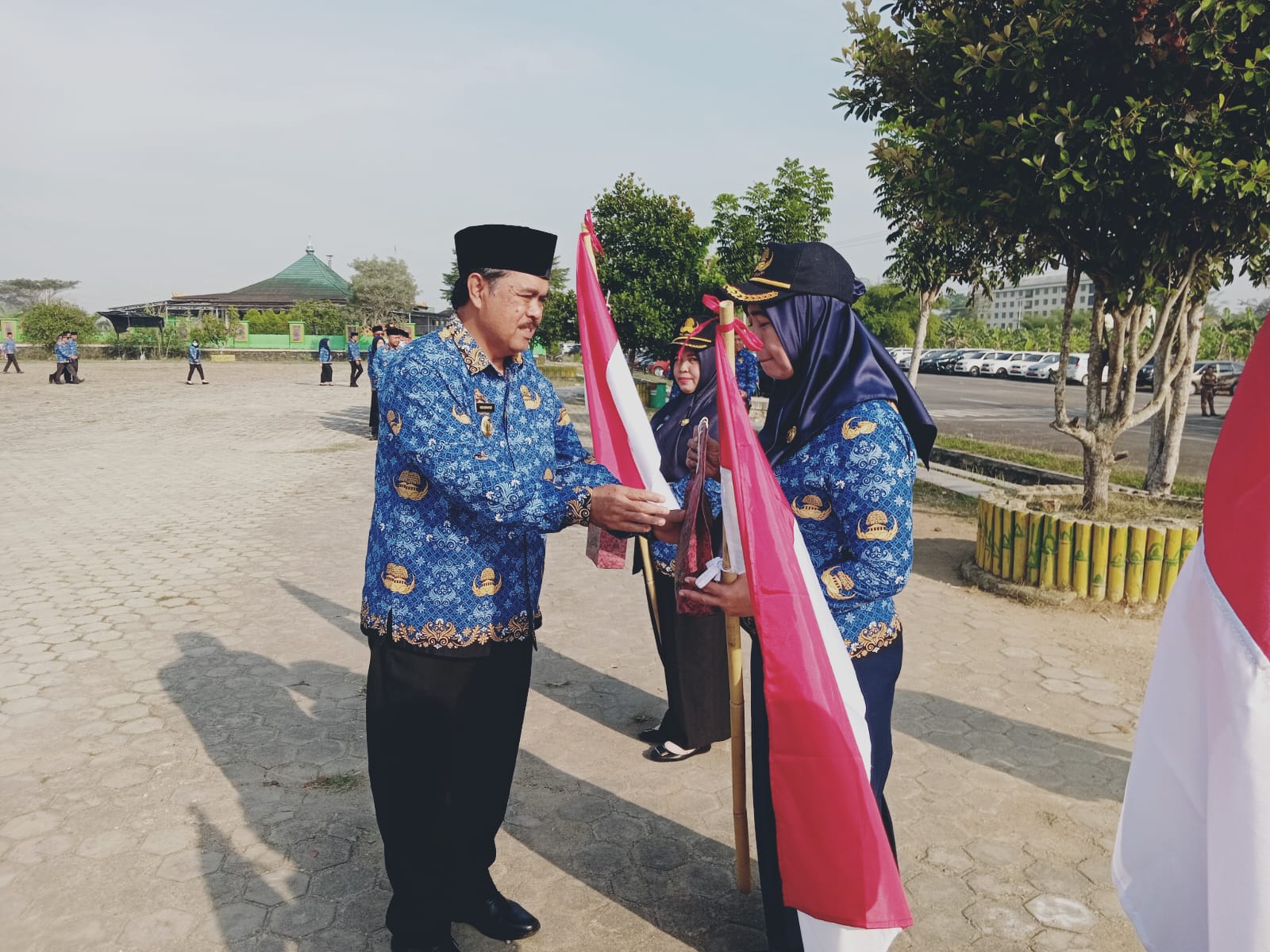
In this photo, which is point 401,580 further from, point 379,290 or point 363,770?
point 379,290

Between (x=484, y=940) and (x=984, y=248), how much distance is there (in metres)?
8.00

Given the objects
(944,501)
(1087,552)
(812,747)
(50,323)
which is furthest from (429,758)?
(50,323)

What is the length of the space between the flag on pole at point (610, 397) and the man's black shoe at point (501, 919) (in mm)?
1462

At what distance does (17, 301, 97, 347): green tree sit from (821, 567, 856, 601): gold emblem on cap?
4475 cm

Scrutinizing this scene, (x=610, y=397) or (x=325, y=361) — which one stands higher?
(x=325, y=361)

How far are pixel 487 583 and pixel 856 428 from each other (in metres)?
1.16

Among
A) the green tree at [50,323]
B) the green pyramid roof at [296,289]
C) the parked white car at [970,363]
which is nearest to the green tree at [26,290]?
the green pyramid roof at [296,289]

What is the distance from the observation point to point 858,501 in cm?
233

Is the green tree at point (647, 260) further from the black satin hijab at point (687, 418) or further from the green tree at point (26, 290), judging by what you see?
the green tree at point (26, 290)

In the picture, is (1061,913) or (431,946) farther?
(1061,913)

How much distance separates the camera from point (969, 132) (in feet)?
20.9

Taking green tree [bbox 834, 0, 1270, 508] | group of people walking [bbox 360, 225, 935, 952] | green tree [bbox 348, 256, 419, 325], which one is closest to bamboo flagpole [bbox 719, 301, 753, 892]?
group of people walking [bbox 360, 225, 935, 952]

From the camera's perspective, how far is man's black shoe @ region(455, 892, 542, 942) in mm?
2906

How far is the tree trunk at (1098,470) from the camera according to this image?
6.91m
